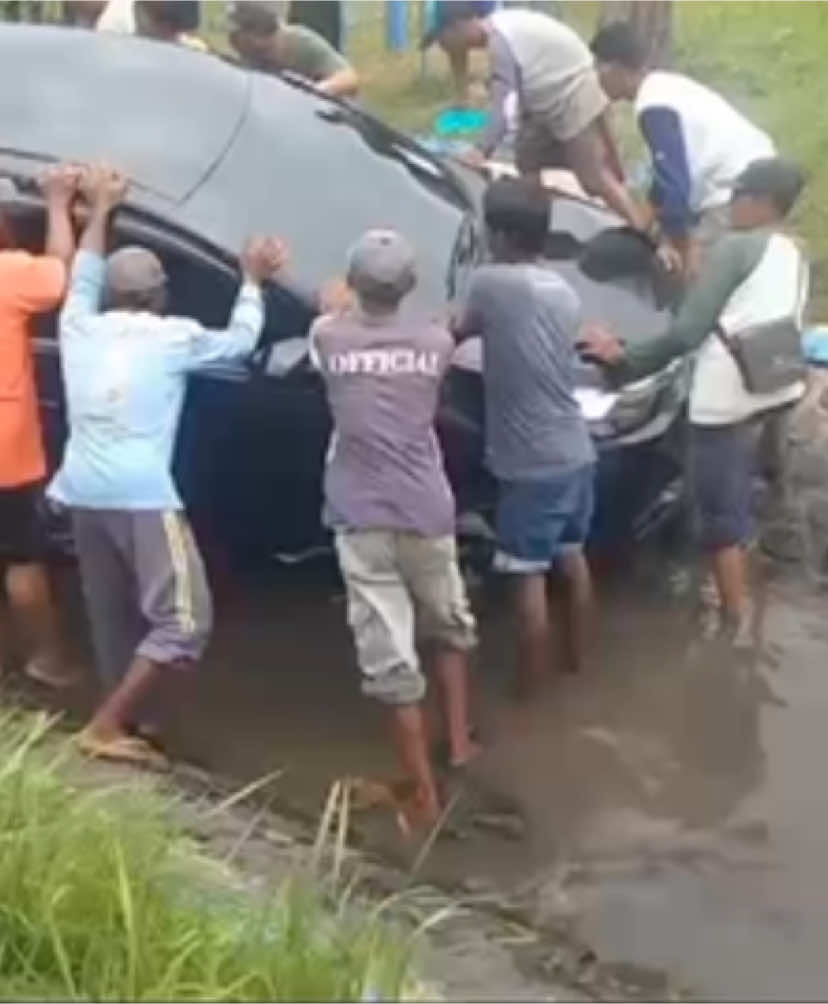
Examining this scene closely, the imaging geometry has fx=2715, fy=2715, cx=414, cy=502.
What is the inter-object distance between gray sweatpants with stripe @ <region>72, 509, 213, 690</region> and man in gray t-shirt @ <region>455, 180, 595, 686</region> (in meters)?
0.91

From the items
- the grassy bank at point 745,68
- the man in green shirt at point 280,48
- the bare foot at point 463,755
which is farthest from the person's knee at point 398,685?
the grassy bank at point 745,68

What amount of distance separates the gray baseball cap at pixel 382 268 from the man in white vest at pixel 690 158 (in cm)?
193

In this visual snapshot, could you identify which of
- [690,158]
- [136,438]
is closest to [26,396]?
[136,438]

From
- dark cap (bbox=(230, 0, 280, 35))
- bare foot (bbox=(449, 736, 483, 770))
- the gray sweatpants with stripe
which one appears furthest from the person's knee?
dark cap (bbox=(230, 0, 280, 35))

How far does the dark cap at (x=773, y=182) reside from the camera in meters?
8.03

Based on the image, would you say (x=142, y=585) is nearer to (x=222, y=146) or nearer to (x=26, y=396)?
(x=26, y=396)

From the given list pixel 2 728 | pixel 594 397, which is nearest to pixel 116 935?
pixel 2 728

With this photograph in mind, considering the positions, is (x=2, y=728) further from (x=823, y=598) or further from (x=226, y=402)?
(x=823, y=598)

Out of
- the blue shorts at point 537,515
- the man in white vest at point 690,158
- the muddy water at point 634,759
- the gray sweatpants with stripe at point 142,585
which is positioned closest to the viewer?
the muddy water at point 634,759

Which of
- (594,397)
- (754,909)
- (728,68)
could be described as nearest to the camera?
(754,909)

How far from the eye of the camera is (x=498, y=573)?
8047 millimetres

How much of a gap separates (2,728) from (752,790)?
7.30 feet

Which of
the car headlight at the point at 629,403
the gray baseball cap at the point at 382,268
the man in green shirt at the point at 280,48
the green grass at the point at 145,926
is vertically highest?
the gray baseball cap at the point at 382,268

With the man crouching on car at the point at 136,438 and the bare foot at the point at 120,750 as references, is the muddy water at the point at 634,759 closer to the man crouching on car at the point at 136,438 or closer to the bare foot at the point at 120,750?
the bare foot at the point at 120,750
